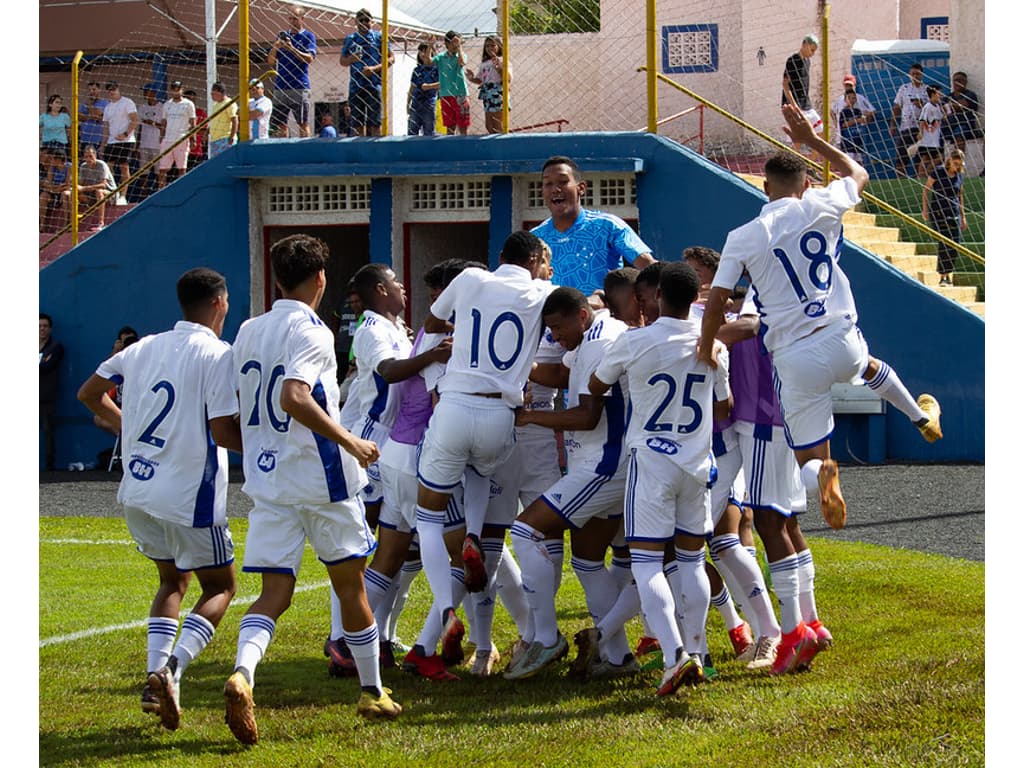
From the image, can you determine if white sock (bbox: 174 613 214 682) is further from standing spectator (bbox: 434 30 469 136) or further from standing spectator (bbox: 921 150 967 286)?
standing spectator (bbox: 921 150 967 286)

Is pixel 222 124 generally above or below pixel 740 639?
above

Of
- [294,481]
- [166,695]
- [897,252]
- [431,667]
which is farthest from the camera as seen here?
[897,252]

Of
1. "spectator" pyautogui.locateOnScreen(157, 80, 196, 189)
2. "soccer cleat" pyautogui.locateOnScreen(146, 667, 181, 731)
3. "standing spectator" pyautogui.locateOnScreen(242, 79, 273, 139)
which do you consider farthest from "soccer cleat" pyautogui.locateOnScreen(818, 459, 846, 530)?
"spectator" pyautogui.locateOnScreen(157, 80, 196, 189)

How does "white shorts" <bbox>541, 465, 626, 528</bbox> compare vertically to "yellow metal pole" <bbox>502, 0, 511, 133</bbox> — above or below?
below

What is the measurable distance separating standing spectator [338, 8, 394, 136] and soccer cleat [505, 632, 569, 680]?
11.4 m

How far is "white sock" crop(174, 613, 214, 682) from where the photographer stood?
6.26 meters

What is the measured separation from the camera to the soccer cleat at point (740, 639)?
759 cm

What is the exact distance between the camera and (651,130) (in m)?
16.8

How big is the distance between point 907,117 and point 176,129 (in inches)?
385

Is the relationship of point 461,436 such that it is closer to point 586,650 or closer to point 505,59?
point 586,650

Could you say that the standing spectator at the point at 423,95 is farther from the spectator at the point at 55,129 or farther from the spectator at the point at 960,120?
the spectator at the point at 960,120

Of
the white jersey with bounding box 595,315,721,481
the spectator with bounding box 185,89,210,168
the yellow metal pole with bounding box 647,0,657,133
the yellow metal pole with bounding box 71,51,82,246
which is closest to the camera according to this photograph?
the white jersey with bounding box 595,315,721,481

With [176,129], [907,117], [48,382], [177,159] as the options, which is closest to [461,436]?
[907,117]

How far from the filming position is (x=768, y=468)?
24.2ft
